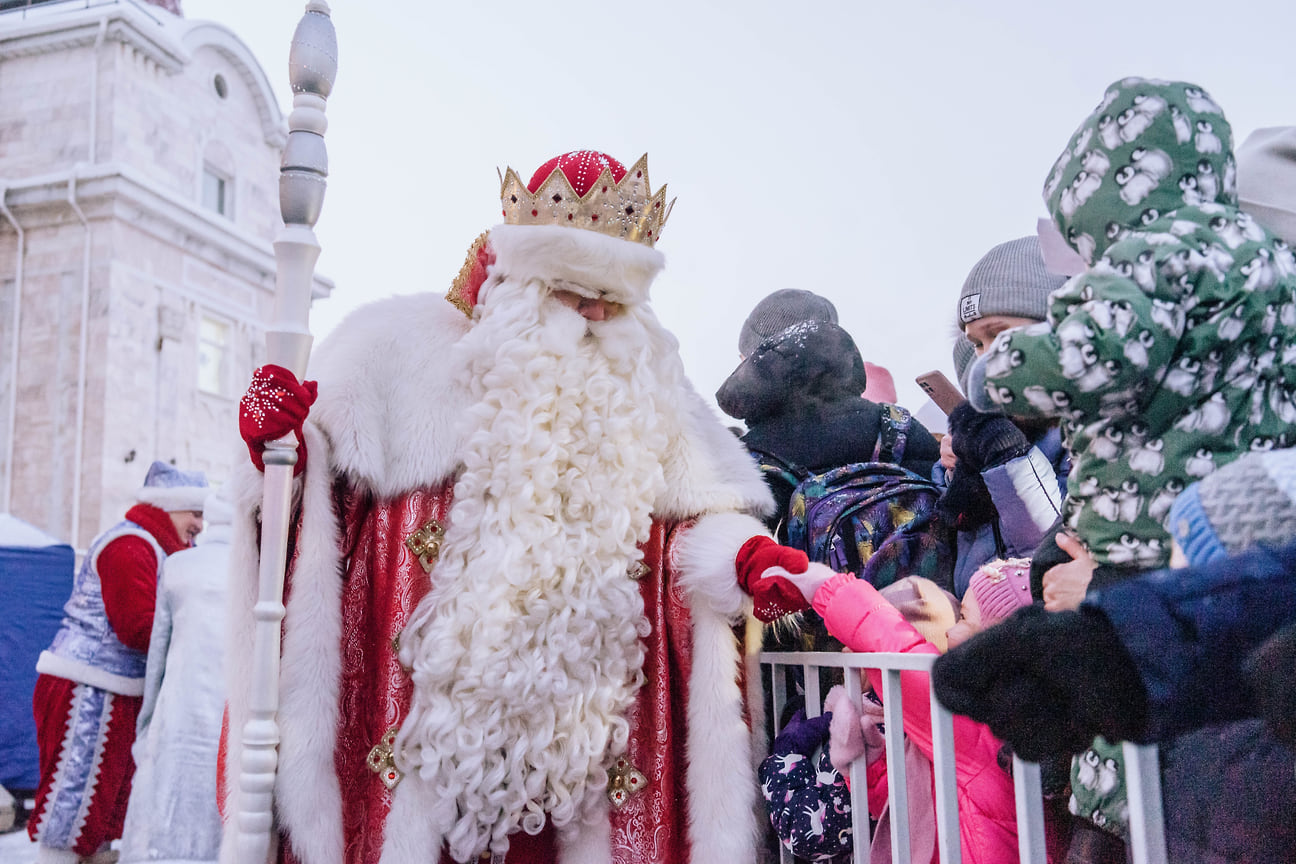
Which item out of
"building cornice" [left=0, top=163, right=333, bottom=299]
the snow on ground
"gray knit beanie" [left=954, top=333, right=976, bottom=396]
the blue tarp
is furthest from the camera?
"building cornice" [left=0, top=163, right=333, bottom=299]

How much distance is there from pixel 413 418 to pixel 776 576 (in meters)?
0.97

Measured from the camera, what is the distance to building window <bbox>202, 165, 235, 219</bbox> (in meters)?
15.2

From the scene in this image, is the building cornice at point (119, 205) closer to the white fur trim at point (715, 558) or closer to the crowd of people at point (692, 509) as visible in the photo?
the crowd of people at point (692, 509)

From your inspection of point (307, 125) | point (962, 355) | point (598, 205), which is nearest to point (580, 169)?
point (598, 205)

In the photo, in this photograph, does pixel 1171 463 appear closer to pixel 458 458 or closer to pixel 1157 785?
pixel 1157 785

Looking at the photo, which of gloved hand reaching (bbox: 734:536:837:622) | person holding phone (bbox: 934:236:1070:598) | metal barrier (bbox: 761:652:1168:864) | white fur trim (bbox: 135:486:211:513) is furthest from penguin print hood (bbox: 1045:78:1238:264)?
white fur trim (bbox: 135:486:211:513)

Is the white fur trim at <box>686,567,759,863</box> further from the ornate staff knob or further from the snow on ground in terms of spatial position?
the snow on ground

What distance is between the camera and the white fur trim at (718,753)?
88.4 inches

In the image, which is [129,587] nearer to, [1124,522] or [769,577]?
[769,577]

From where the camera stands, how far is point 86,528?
12.4 metres

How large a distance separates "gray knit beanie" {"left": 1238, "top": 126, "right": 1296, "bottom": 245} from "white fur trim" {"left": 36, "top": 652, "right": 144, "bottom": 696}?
4624 mm

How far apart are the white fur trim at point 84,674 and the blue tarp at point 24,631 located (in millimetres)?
2546

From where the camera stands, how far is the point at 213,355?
48.6 ft

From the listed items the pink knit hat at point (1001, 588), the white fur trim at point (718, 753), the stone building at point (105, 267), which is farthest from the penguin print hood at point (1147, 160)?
the stone building at point (105, 267)
